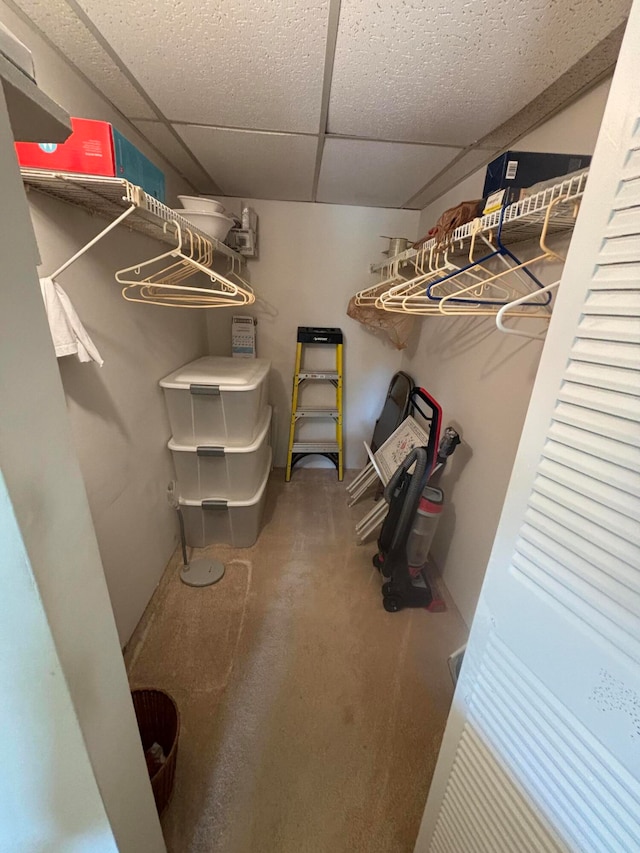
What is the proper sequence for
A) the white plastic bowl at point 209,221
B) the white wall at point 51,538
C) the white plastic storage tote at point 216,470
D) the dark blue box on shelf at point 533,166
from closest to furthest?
the white wall at point 51,538, the dark blue box on shelf at point 533,166, the white plastic bowl at point 209,221, the white plastic storage tote at point 216,470

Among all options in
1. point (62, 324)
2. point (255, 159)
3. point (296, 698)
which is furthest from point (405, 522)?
point (255, 159)

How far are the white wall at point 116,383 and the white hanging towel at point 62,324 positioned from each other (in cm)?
11

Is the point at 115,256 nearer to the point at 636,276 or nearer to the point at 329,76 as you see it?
the point at 329,76

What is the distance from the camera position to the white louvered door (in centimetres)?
45

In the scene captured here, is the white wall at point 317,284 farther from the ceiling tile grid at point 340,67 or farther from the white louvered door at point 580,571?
the white louvered door at point 580,571

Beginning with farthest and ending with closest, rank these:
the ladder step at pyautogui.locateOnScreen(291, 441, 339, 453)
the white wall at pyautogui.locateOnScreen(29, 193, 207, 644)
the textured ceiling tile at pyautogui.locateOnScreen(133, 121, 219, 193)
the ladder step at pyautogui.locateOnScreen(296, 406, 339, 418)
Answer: the ladder step at pyautogui.locateOnScreen(291, 441, 339, 453), the ladder step at pyautogui.locateOnScreen(296, 406, 339, 418), the textured ceiling tile at pyautogui.locateOnScreen(133, 121, 219, 193), the white wall at pyautogui.locateOnScreen(29, 193, 207, 644)

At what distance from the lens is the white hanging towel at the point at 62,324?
96 centimetres

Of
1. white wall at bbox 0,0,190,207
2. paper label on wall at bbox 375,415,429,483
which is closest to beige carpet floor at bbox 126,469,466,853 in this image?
paper label on wall at bbox 375,415,429,483

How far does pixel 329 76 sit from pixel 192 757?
223 centimetres

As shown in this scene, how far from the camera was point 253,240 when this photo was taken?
231 centimetres

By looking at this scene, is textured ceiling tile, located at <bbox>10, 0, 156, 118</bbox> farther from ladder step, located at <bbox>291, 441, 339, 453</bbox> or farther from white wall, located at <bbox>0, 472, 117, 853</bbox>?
ladder step, located at <bbox>291, 441, 339, 453</bbox>

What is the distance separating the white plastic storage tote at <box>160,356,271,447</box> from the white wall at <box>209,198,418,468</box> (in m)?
0.82

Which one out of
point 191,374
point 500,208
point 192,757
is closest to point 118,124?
point 191,374

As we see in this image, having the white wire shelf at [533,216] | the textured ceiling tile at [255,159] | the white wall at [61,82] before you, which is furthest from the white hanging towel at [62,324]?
the white wire shelf at [533,216]
